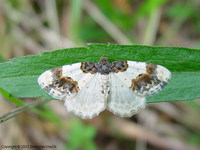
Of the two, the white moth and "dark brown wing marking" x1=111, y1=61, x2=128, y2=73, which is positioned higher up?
"dark brown wing marking" x1=111, y1=61, x2=128, y2=73

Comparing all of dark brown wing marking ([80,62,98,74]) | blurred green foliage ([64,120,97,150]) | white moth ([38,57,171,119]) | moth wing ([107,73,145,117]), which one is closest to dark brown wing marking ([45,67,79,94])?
white moth ([38,57,171,119])

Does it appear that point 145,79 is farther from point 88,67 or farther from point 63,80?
point 63,80

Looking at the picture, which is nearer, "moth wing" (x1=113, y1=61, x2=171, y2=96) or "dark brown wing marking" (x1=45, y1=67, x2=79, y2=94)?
"moth wing" (x1=113, y1=61, x2=171, y2=96)

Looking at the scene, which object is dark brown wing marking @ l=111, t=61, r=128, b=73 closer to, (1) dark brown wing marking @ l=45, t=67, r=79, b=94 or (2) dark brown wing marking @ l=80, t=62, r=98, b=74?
(2) dark brown wing marking @ l=80, t=62, r=98, b=74

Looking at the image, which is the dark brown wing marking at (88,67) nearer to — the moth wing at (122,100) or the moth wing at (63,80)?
the moth wing at (63,80)

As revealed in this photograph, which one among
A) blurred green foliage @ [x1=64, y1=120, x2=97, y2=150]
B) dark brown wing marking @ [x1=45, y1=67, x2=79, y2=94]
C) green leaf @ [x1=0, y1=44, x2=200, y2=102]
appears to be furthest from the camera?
blurred green foliage @ [x1=64, y1=120, x2=97, y2=150]

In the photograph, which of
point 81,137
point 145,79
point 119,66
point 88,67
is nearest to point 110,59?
point 119,66

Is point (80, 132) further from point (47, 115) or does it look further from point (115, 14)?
point (115, 14)

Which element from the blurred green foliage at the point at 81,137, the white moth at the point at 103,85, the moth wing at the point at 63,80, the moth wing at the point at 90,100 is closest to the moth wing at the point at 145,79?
the white moth at the point at 103,85
